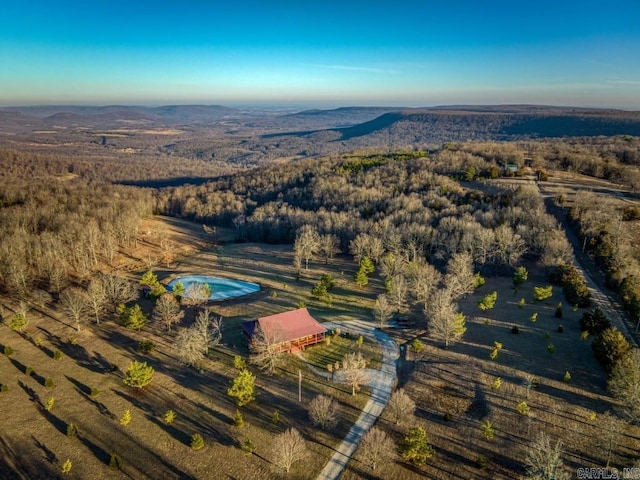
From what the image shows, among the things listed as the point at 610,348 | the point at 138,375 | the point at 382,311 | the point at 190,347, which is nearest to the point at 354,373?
the point at 382,311

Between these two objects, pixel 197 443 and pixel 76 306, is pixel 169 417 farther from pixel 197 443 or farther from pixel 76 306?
pixel 76 306

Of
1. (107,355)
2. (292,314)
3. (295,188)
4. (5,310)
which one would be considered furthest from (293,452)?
(295,188)

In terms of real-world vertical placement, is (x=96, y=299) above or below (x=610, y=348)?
below

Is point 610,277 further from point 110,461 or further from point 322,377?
point 110,461

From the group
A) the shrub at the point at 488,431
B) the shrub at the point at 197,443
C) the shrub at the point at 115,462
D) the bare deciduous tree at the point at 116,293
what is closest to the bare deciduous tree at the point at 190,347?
the shrub at the point at 197,443

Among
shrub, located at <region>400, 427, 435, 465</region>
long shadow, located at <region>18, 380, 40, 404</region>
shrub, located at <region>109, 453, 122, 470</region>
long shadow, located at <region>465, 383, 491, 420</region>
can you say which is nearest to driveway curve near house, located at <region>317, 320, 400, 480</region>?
shrub, located at <region>400, 427, 435, 465</region>

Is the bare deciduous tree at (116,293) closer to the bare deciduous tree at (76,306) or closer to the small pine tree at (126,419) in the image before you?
the bare deciduous tree at (76,306)

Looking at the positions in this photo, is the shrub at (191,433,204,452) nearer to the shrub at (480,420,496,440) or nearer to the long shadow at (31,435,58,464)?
the long shadow at (31,435,58,464)
